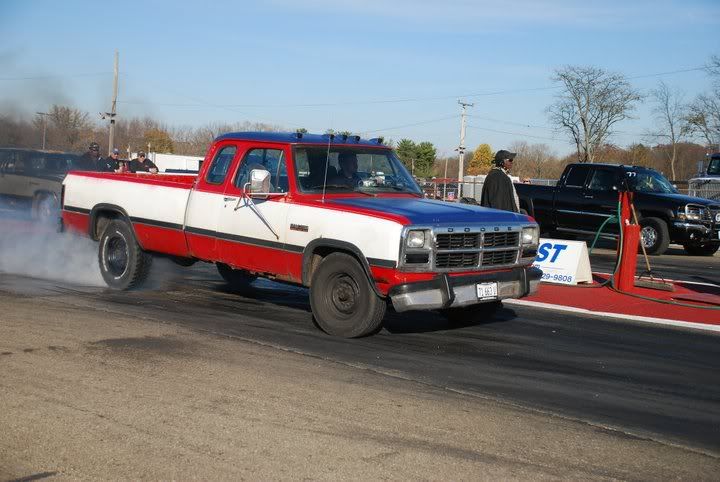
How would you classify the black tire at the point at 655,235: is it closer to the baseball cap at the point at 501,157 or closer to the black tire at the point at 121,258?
the baseball cap at the point at 501,157

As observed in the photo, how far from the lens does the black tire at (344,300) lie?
8.26 metres

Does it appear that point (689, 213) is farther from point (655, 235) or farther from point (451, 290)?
point (451, 290)

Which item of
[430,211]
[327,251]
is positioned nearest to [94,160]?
[327,251]

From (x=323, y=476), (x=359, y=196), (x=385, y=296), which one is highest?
(x=359, y=196)

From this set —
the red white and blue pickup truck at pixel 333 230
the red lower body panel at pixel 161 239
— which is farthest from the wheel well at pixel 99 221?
the red lower body panel at pixel 161 239

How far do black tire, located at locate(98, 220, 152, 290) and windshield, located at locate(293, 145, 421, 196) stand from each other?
3008mm

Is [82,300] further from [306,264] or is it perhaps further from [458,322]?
[458,322]

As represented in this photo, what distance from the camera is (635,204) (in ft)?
64.7

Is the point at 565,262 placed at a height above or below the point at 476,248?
below

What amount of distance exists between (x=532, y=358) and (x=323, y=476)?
12.2 feet

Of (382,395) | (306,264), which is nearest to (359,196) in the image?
(306,264)

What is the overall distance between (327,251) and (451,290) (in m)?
1.38

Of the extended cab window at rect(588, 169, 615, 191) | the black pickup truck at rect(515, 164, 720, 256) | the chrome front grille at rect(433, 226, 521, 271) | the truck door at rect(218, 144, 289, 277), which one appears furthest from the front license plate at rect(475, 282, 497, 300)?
the extended cab window at rect(588, 169, 615, 191)

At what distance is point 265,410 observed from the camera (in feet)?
18.9
